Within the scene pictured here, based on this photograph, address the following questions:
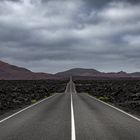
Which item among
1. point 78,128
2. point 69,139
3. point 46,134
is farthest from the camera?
point 78,128

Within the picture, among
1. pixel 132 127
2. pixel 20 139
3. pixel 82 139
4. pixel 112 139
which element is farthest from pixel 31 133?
pixel 132 127

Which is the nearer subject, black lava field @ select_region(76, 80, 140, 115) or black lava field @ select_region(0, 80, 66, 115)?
black lava field @ select_region(76, 80, 140, 115)

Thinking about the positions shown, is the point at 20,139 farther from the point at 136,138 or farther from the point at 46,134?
the point at 136,138

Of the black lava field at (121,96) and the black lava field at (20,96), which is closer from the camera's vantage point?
the black lava field at (121,96)

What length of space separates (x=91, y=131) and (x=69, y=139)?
7.51 feet

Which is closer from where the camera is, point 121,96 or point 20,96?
point 121,96

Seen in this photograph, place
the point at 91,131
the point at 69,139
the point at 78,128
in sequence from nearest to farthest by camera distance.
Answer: the point at 69,139, the point at 91,131, the point at 78,128

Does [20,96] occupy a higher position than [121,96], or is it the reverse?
[20,96]

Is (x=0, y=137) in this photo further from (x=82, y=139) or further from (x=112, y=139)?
(x=112, y=139)

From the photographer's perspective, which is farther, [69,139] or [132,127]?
[132,127]

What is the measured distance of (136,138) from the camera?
12297 mm

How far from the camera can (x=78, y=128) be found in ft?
49.8

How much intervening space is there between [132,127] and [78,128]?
2.23 m

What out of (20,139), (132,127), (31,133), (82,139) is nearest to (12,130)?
(31,133)
